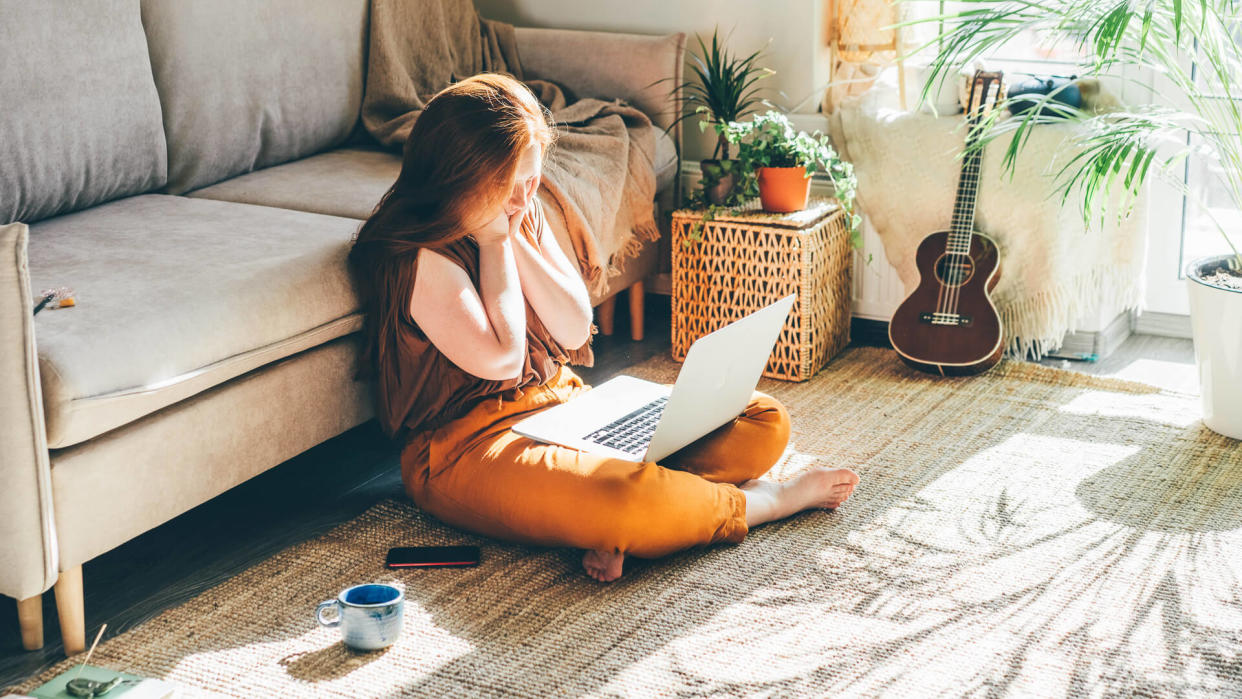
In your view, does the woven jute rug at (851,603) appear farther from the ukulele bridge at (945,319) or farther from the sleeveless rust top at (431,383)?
the ukulele bridge at (945,319)

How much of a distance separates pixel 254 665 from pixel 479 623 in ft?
1.02

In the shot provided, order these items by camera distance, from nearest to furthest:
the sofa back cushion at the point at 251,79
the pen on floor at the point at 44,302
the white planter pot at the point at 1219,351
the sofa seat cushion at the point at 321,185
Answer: the pen on floor at the point at 44,302
the white planter pot at the point at 1219,351
the sofa seat cushion at the point at 321,185
the sofa back cushion at the point at 251,79

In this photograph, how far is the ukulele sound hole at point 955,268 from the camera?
2.77 metres

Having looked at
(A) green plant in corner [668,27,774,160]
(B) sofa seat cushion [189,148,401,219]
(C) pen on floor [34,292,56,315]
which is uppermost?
(A) green plant in corner [668,27,774,160]

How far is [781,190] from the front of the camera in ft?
8.95

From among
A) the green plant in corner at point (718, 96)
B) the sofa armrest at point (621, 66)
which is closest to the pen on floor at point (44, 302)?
the green plant in corner at point (718, 96)

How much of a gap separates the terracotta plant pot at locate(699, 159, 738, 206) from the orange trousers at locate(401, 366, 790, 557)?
862 millimetres

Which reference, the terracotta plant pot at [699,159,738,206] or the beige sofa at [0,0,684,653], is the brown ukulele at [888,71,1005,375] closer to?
the terracotta plant pot at [699,159,738,206]

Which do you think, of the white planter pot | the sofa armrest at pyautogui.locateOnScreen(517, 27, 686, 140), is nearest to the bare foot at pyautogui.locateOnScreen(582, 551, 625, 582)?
the white planter pot

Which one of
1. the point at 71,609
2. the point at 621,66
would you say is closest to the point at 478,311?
the point at 71,609

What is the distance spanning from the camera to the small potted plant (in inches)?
107

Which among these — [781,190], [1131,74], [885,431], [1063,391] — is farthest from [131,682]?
[1131,74]

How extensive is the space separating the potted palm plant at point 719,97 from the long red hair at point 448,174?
949 millimetres

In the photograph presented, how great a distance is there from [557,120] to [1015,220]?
108 cm
